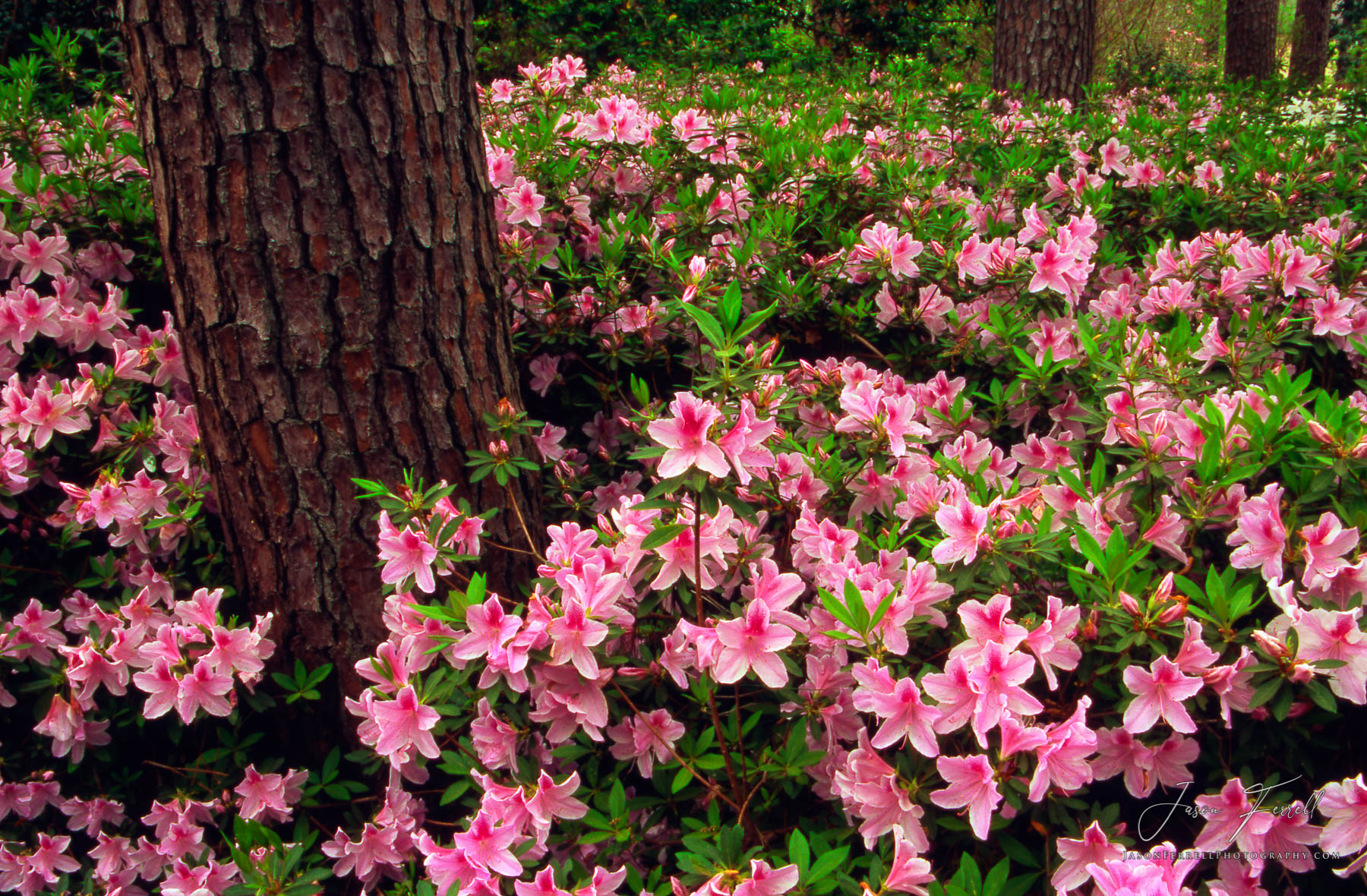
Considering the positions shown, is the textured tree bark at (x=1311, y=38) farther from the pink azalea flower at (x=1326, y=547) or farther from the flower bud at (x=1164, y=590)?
the flower bud at (x=1164, y=590)

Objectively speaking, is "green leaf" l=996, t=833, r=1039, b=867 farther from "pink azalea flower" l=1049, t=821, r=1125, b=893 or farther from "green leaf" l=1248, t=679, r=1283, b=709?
"green leaf" l=1248, t=679, r=1283, b=709

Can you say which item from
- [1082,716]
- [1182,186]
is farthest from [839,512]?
[1182,186]

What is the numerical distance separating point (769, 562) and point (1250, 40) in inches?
364

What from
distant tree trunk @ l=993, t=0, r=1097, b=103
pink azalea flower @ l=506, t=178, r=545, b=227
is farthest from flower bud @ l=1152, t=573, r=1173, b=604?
distant tree trunk @ l=993, t=0, r=1097, b=103

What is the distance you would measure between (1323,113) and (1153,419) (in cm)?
432

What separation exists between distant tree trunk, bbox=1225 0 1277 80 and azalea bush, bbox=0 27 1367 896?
6.46 m

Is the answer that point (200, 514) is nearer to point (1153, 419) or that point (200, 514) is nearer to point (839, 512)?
point (839, 512)

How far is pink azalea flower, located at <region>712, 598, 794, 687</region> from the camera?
133 cm

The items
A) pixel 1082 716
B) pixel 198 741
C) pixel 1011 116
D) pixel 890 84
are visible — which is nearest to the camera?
pixel 1082 716

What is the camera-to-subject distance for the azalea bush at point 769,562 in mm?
1307

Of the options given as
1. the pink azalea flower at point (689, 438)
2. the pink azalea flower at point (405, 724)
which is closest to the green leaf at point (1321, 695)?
the pink azalea flower at point (689, 438)

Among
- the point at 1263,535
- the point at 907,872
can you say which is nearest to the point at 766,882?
the point at 907,872

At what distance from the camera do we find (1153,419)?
1.64 metres

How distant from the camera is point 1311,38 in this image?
29.8 ft
